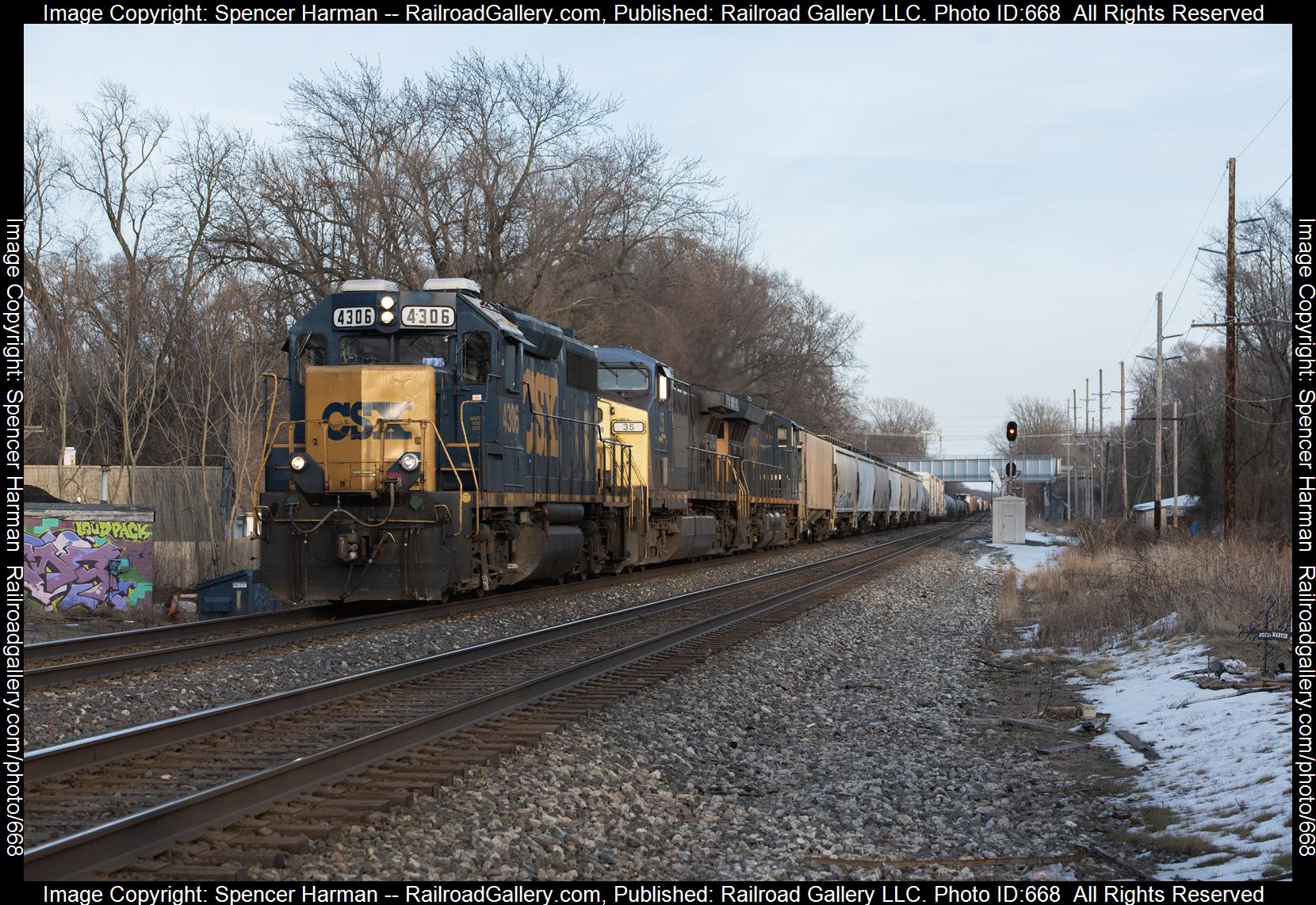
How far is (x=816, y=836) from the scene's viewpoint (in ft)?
17.6

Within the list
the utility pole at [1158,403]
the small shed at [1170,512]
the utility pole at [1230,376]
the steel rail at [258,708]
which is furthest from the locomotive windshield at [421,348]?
the small shed at [1170,512]

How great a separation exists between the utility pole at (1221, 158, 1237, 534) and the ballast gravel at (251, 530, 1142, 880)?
17.3 m

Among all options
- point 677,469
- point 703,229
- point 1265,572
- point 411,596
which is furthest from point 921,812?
point 703,229

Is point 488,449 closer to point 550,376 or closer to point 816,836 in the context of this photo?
point 550,376

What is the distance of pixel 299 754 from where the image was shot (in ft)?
21.2

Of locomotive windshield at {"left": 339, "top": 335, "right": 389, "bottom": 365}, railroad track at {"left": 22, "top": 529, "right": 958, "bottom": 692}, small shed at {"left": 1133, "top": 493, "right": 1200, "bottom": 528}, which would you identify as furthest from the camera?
small shed at {"left": 1133, "top": 493, "right": 1200, "bottom": 528}

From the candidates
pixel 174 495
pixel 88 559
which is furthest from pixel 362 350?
pixel 174 495

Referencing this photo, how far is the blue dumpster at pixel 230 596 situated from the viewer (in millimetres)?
16875

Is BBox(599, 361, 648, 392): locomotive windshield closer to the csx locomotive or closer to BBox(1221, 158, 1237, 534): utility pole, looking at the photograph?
the csx locomotive

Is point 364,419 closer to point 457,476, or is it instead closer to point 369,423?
point 369,423

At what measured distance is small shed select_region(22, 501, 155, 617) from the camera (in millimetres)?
15773

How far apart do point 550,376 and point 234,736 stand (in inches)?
387

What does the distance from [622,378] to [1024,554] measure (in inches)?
654

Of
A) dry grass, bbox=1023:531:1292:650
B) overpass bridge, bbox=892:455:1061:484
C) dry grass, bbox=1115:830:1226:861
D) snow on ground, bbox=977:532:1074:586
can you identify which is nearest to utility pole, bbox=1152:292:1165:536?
snow on ground, bbox=977:532:1074:586
